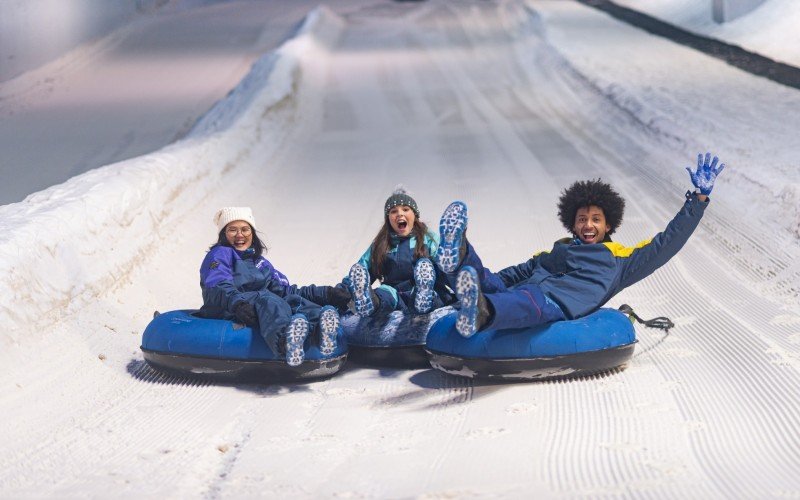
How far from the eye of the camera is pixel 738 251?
21.8ft

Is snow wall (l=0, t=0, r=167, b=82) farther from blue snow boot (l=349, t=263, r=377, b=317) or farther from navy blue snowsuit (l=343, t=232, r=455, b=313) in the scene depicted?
blue snow boot (l=349, t=263, r=377, b=317)

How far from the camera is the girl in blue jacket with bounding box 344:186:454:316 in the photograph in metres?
4.96

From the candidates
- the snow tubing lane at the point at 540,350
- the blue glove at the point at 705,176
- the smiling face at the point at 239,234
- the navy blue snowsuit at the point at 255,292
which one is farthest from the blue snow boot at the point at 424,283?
the blue glove at the point at 705,176

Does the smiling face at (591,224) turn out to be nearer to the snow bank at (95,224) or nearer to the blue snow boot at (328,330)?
the blue snow boot at (328,330)

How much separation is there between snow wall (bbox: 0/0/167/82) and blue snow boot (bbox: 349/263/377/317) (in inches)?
485

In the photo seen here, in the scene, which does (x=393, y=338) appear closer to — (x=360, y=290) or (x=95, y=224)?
(x=360, y=290)

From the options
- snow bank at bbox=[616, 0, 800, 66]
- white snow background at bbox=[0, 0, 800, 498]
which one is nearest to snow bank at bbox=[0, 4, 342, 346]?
white snow background at bbox=[0, 0, 800, 498]

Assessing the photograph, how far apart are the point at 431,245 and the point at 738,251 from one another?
8.25 ft

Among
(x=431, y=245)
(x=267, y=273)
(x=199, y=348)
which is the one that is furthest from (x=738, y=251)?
(x=199, y=348)

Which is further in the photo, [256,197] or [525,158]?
[525,158]

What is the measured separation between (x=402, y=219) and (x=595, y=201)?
91cm

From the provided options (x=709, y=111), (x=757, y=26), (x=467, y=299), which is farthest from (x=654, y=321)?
(x=757, y=26)

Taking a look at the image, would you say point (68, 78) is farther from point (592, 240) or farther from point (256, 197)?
point (592, 240)

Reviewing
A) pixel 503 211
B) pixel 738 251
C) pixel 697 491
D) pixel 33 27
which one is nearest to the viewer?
pixel 697 491
